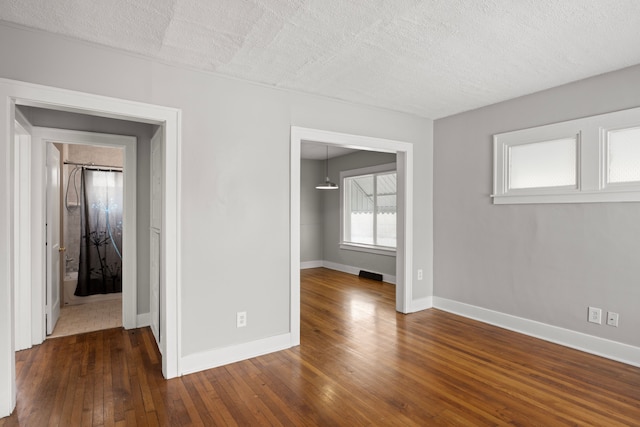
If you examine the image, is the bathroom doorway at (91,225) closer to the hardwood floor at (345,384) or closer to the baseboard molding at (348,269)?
the hardwood floor at (345,384)

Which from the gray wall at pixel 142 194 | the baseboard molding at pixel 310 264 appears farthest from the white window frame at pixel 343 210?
the gray wall at pixel 142 194

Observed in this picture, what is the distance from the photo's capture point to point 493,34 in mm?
2387

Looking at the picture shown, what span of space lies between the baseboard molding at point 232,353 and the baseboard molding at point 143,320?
1.42 m

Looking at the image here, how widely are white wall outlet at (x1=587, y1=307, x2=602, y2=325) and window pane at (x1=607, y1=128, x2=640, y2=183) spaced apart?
46.4 inches

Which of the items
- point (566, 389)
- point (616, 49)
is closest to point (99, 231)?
point (566, 389)

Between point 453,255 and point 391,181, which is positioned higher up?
point 391,181

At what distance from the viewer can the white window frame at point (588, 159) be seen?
118 inches

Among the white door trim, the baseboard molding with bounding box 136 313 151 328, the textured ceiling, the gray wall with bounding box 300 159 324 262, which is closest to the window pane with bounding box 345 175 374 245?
the gray wall with bounding box 300 159 324 262

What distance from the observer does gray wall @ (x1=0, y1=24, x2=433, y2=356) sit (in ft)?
8.37

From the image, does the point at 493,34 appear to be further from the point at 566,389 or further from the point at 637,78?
the point at 566,389

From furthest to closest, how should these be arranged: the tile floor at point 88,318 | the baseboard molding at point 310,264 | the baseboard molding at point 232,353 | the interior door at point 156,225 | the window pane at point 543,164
Result: the baseboard molding at point 310,264 → the tile floor at point 88,318 → the window pane at point 543,164 → the interior door at point 156,225 → the baseboard molding at point 232,353

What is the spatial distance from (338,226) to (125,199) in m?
4.67

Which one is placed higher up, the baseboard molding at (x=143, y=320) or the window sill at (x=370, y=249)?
the window sill at (x=370, y=249)

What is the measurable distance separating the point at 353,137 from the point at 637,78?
8.16 feet
